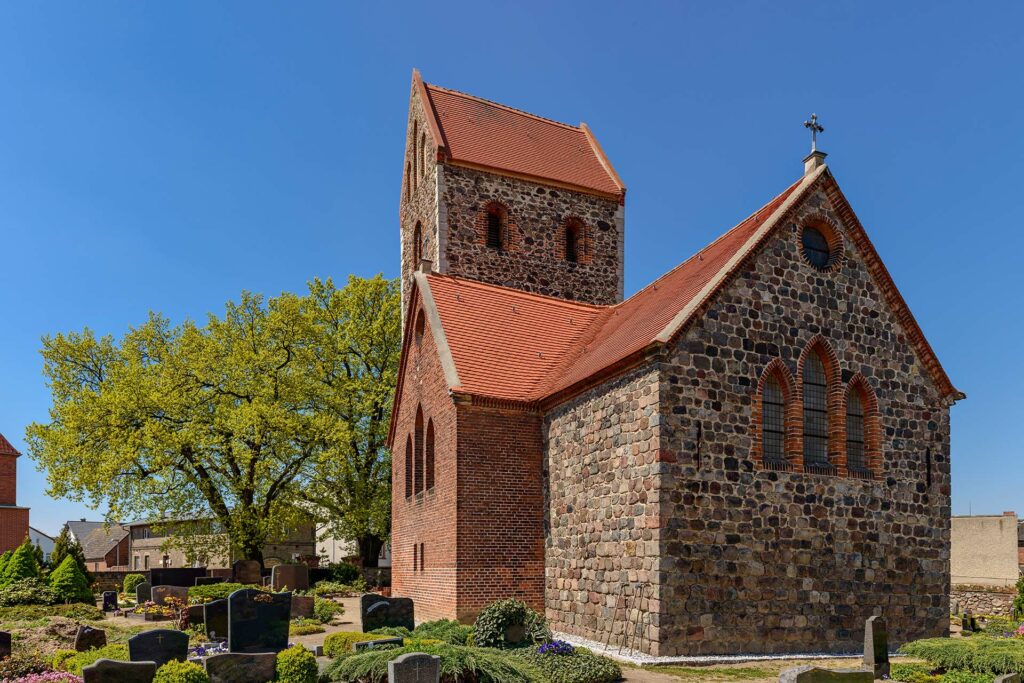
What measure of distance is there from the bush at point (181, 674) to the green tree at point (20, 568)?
66.7ft

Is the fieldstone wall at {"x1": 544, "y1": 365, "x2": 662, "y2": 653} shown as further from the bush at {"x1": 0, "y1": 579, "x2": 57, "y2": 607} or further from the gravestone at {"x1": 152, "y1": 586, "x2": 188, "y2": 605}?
the bush at {"x1": 0, "y1": 579, "x2": 57, "y2": 607}

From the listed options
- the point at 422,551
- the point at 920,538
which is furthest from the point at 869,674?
the point at 422,551

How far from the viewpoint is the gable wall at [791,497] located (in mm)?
14633

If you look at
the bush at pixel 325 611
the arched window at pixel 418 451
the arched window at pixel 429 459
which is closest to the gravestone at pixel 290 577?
the bush at pixel 325 611

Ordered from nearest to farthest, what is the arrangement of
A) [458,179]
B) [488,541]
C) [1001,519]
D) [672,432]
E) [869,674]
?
[869,674]
[672,432]
[488,541]
[458,179]
[1001,519]

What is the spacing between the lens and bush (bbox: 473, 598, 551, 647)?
570 inches

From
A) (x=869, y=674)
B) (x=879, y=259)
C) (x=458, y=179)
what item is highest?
(x=458, y=179)

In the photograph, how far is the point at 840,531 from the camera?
51.9 ft

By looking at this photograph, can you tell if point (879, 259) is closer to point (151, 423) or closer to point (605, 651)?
point (605, 651)

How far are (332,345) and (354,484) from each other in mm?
6126

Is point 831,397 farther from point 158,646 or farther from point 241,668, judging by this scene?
point 158,646

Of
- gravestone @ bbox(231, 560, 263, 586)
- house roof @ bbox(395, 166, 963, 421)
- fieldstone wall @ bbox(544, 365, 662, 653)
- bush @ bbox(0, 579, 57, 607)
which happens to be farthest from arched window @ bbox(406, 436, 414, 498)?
bush @ bbox(0, 579, 57, 607)

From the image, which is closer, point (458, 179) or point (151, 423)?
point (458, 179)

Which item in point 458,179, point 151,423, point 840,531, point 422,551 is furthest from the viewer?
point 151,423
